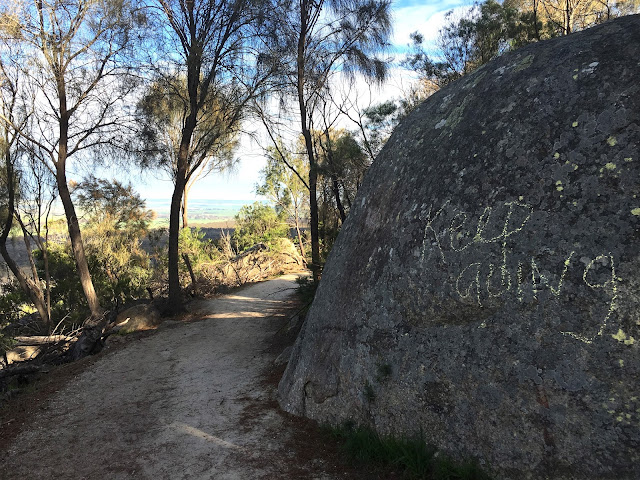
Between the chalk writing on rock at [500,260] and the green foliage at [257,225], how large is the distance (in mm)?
19137

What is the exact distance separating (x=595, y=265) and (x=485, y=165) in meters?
1.25

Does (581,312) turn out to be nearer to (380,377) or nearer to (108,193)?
(380,377)

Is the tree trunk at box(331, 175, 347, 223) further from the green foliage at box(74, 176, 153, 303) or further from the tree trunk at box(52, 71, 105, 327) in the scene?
the green foliage at box(74, 176, 153, 303)

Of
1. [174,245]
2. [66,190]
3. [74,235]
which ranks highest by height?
[66,190]

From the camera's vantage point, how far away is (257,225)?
2380 centimetres

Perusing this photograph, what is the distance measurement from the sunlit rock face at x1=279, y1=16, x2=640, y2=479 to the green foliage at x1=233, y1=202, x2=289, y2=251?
18.6 meters

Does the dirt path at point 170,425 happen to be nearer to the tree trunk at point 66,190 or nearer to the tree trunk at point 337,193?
the tree trunk at point 66,190

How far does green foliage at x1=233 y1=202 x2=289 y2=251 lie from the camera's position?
22.9m

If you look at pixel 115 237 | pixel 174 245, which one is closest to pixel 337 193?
pixel 174 245

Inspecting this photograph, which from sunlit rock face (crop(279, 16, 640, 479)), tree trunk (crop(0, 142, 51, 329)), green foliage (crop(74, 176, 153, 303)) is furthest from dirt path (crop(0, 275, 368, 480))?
green foliage (crop(74, 176, 153, 303))

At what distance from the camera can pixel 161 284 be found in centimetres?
1493

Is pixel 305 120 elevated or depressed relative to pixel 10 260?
elevated

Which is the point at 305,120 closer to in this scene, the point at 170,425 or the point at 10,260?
the point at 170,425

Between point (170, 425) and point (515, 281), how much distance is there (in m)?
4.24
